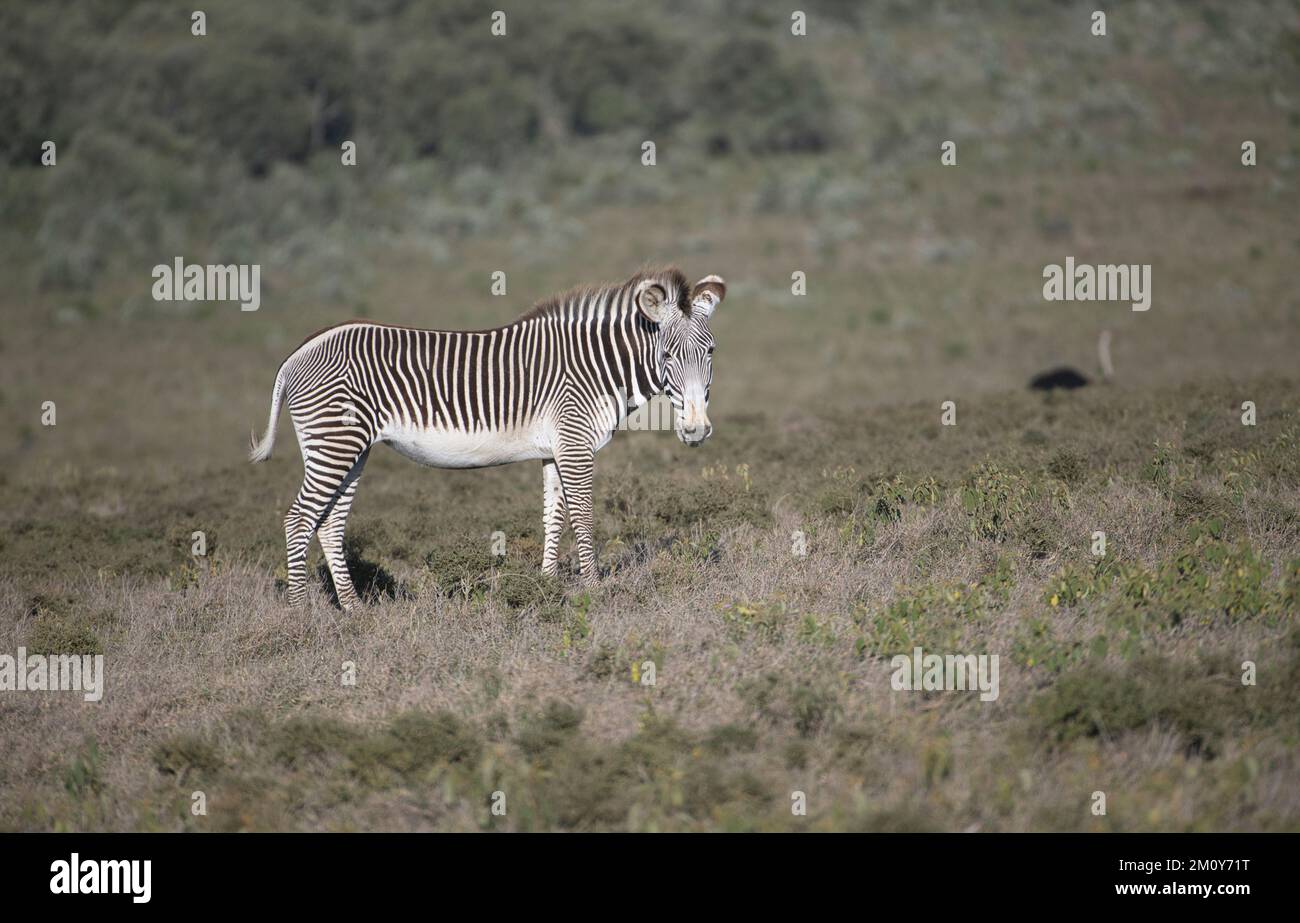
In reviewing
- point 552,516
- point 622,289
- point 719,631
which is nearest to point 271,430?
point 552,516

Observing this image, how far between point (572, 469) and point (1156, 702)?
507 centimetres

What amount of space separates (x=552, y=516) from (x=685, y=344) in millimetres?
2000

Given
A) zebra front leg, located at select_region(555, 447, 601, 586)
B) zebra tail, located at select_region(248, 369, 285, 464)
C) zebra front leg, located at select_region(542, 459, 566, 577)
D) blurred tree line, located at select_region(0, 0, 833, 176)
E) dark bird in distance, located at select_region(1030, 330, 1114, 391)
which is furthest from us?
blurred tree line, located at select_region(0, 0, 833, 176)

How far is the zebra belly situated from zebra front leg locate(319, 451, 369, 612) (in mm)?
413

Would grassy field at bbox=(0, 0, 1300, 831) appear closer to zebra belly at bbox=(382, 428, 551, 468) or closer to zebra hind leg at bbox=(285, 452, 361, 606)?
zebra hind leg at bbox=(285, 452, 361, 606)

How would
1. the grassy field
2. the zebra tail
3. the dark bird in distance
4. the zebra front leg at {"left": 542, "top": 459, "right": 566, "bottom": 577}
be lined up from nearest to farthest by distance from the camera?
the grassy field
the zebra front leg at {"left": 542, "top": 459, "right": 566, "bottom": 577}
the zebra tail
the dark bird in distance

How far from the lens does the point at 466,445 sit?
10.6 meters

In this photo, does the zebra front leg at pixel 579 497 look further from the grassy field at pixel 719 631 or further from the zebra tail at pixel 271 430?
the zebra tail at pixel 271 430

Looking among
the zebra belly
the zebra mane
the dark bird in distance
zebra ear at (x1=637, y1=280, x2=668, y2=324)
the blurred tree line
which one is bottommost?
the zebra belly

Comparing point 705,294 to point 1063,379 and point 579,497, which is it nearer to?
point 579,497

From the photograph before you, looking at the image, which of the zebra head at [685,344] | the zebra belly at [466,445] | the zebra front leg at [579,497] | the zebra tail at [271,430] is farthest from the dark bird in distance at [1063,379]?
the zebra tail at [271,430]

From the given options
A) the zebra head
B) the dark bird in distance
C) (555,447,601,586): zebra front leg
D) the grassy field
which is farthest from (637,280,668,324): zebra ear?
the dark bird in distance

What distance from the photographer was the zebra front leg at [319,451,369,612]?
422 inches
